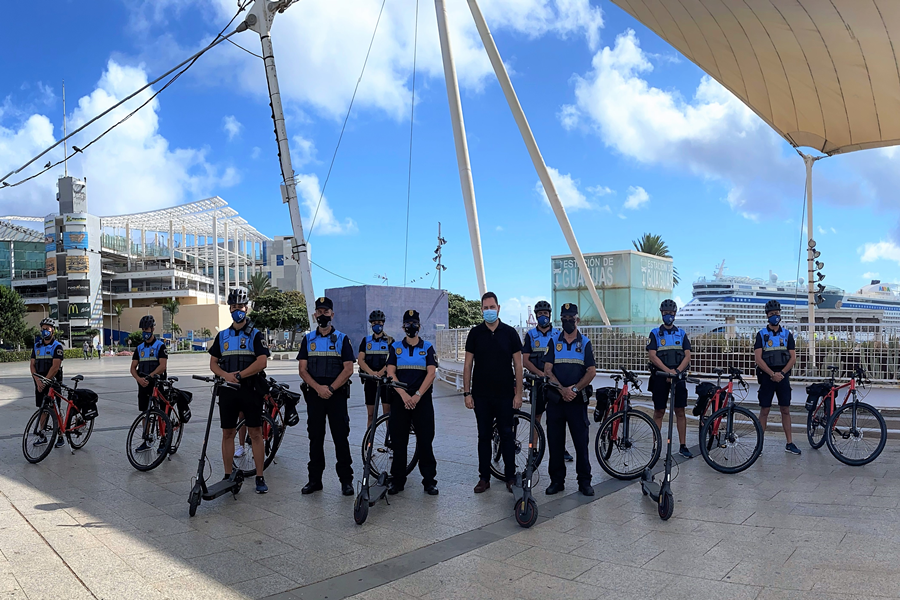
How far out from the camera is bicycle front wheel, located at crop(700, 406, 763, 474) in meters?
6.82

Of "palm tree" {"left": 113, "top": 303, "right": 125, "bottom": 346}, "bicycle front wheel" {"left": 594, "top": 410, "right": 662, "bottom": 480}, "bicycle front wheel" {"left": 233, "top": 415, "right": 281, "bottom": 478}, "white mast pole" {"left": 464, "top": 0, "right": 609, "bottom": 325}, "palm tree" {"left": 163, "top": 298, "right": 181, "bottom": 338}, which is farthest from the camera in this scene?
"palm tree" {"left": 113, "top": 303, "right": 125, "bottom": 346}

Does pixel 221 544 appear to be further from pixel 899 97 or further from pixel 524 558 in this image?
pixel 899 97

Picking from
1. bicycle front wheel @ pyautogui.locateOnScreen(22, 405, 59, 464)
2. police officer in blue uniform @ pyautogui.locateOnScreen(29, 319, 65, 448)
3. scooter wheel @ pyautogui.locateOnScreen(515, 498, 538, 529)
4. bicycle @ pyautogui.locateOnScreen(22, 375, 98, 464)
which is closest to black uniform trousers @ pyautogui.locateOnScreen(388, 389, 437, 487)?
scooter wheel @ pyautogui.locateOnScreen(515, 498, 538, 529)

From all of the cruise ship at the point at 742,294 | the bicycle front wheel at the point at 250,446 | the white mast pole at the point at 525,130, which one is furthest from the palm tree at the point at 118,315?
the bicycle front wheel at the point at 250,446

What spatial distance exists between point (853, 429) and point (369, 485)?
5735 millimetres

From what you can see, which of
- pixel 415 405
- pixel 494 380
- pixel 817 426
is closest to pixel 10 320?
pixel 415 405

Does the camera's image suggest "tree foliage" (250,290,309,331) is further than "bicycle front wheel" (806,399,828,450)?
Yes

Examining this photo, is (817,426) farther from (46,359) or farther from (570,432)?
(46,359)

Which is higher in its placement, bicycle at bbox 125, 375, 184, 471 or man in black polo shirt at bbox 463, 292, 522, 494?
man in black polo shirt at bbox 463, 292, 522, 494

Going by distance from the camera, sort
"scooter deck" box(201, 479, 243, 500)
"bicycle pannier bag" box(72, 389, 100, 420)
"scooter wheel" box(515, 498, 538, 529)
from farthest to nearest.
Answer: "bicycle pannier bag" box(72, 389, 100, 420)
"scooter deck" box(201, 479, 243, 500)
"scooter wheel" box(515, 498, 538, 529)

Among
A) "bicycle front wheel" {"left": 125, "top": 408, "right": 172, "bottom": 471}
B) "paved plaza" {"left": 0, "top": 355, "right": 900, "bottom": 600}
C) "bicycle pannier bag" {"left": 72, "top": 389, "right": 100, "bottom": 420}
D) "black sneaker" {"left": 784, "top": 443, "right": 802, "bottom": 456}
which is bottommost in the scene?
"black sneaker" {"left": 784, "top": 443, "right": 802, "bottom": 456}

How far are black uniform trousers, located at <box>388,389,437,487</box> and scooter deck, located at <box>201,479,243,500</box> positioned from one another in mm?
1545

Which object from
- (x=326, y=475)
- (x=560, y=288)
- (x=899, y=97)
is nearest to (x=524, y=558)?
(x=326, y=475)

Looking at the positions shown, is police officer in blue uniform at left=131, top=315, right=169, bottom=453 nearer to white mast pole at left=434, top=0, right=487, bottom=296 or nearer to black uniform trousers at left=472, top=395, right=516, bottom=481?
black uniform trousers at left=472, top=395, right=516, bottom=481
